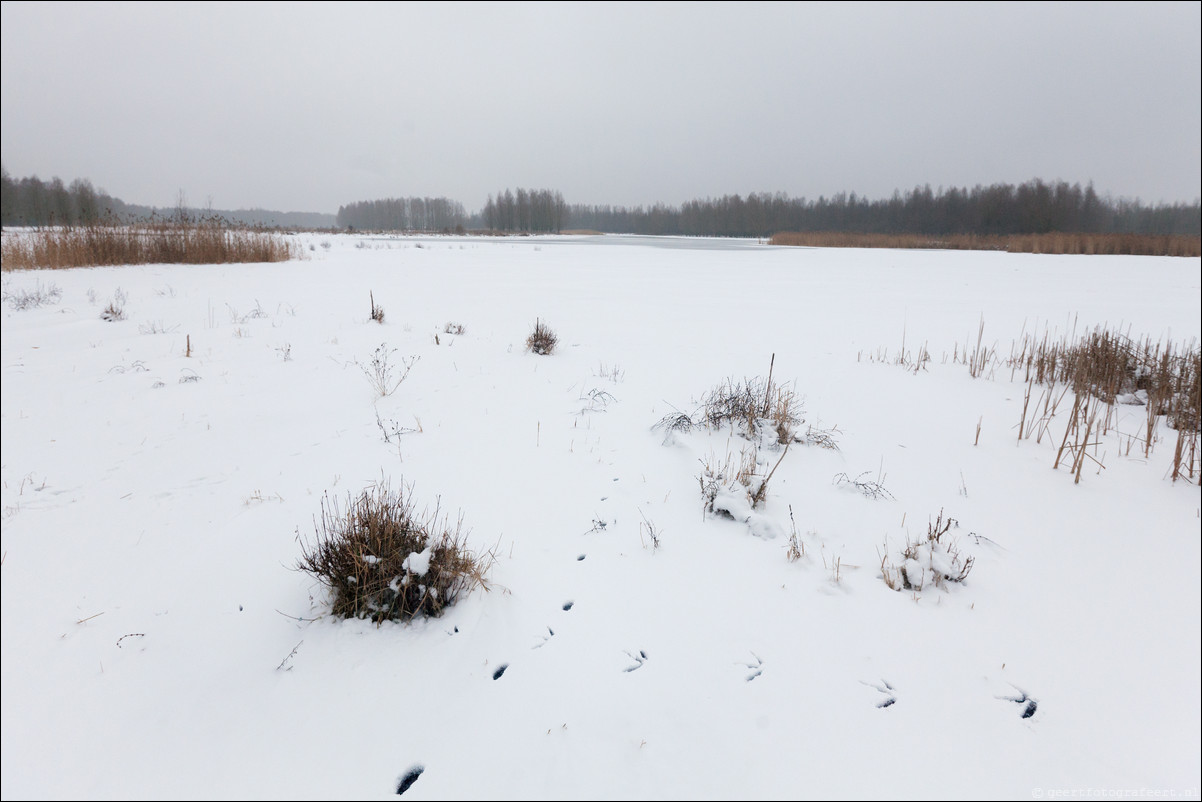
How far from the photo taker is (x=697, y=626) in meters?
2.37

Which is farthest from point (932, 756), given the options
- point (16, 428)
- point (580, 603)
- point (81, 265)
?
point (81, 265)

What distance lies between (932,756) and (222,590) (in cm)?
309

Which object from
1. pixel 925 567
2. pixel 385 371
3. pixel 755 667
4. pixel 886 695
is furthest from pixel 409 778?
pixel 385 371

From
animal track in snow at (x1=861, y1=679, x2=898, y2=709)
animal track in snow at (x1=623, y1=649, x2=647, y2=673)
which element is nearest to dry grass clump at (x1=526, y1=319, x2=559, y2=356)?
animal track in snow at (x1=623, y1=649, x2=647, y2=673)

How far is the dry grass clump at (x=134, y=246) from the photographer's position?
43.0 ft

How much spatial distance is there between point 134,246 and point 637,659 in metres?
18.7

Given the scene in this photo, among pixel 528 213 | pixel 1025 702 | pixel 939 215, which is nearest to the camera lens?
pixel 1025 702

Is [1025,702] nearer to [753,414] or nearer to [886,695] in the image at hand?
[886,695]

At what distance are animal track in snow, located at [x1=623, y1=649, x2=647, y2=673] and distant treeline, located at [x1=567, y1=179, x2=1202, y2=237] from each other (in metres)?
74.3

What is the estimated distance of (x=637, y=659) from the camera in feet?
7.16

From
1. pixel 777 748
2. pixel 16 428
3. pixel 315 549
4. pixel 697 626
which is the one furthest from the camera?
pixel 16 428

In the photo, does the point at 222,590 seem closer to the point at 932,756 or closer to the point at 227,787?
the point at 227,787

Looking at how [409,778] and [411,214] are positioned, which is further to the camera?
[411,214]

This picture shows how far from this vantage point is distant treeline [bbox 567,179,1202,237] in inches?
2442
